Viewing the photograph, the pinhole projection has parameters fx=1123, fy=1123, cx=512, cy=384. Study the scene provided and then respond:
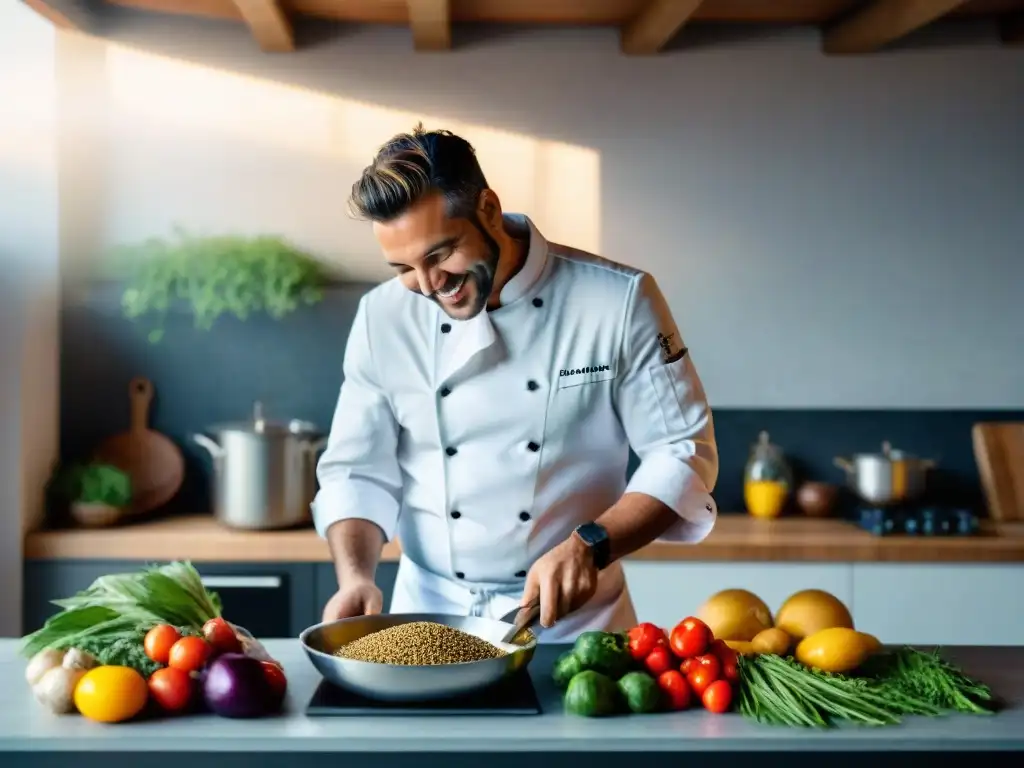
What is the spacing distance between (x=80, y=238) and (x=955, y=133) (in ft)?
9.82

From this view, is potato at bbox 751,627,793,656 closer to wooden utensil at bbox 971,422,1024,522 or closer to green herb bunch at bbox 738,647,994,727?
green herb bunch at bbox 738,647,994,727

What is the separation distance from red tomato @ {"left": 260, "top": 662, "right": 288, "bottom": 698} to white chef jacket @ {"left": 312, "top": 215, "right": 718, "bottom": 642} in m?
0.51

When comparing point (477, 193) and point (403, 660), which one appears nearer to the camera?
point (403, 660)

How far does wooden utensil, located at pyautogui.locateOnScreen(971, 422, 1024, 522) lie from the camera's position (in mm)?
3729

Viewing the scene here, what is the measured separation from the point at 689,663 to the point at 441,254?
76cm

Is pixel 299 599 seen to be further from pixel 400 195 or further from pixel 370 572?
pixel 400 195

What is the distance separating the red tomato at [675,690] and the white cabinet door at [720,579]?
1.77 meters

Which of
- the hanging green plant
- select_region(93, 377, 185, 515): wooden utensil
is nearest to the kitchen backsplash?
select_region(93, 377, 185, 515): wooden utensil

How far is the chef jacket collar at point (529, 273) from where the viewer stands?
2.16 metres

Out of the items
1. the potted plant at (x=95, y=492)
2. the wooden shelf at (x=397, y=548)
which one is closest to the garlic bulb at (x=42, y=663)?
the wooden shelf at (x=397, y=548)

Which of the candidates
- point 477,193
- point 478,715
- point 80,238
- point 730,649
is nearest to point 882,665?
point 730,649

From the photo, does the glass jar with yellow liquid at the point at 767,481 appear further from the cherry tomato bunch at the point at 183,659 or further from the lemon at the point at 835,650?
the cherry tomato bunch at the point at 183,659

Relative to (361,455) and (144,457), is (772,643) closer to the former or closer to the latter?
(361,455)

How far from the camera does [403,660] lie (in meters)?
1.53
